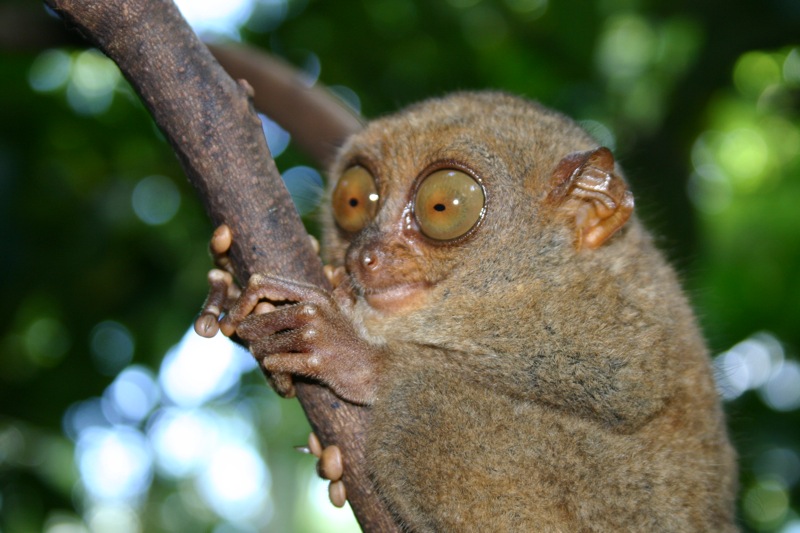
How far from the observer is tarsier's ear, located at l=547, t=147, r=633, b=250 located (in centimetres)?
221

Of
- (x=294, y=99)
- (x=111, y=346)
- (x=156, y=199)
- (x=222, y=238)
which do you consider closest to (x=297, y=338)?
(x=222, y=238)

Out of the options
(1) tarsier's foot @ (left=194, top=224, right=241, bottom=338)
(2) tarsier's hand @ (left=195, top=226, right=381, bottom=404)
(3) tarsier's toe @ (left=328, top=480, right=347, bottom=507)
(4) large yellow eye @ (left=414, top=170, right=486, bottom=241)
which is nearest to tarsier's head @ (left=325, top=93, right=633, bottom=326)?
(4) large yellow eye @ (left=414, top=170, right=486, bottom=241)

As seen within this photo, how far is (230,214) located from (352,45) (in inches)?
145

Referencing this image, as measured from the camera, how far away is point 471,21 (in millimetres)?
5641

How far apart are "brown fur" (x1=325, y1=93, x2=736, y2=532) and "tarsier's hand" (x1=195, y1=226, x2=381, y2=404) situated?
88 millimetres

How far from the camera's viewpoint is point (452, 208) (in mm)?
2203

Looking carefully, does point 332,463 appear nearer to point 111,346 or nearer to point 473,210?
point 473,210

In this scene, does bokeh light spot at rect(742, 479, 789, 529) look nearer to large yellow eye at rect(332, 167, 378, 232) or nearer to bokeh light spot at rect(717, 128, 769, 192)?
bokeh light spot at rect(717, 128, 769, 192)

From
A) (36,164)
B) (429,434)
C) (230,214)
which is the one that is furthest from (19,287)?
(429,434)

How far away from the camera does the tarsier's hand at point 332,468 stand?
1.96m

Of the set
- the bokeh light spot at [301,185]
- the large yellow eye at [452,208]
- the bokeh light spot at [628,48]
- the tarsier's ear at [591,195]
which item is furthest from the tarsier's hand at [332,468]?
the bokeh light spot at [628,48]

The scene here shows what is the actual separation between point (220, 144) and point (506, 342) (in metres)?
0.91

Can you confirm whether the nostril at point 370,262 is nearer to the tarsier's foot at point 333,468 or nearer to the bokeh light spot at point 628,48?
the tarsier's foot at point 333,468

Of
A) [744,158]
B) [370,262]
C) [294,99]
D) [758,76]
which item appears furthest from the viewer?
[744,158]
